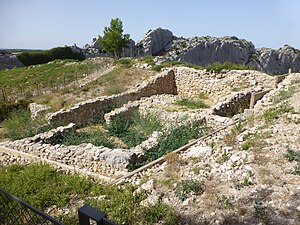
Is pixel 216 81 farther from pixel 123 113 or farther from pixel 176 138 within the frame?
pixel 176 138

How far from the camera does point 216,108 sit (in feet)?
34.8

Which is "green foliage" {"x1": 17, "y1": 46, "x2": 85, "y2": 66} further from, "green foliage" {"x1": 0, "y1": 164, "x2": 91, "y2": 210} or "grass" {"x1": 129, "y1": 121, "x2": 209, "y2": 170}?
"green foliage" {"x1": 0, "y1": 164, "x2": 91, "y2": 210}

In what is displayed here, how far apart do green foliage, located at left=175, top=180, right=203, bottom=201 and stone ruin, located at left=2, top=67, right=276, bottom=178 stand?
1908 millimetres

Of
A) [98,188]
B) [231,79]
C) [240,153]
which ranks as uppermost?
[231,79]

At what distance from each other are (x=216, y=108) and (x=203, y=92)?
5707 mm

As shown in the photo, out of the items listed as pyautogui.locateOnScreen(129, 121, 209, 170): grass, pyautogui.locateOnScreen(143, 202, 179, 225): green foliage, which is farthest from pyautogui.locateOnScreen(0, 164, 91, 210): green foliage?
pyautogui.locateOnScreen(143, 202, 179, 225): green foliage

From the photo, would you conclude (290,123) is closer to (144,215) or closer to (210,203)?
(210,203)

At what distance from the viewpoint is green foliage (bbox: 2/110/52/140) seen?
389 inches

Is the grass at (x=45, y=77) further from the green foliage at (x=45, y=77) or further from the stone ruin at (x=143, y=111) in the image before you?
the stone ruin at (x=143, y=111)

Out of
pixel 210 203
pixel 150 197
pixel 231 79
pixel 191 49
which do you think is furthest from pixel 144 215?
pixel 191 49

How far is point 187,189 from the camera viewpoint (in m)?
4.76

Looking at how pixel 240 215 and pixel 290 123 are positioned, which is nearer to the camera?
pixel 240 215

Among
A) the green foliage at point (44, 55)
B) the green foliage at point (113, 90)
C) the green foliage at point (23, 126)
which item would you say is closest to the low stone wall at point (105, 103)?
the green foliage at point (23, 126)

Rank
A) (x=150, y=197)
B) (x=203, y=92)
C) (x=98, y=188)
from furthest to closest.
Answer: (x=203, y=92) → (x=98, y=188) → (x=150, y=197)
